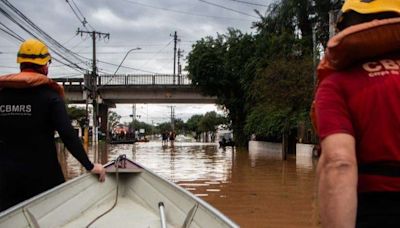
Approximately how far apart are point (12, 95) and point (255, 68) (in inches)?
1200

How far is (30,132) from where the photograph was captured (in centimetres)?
356

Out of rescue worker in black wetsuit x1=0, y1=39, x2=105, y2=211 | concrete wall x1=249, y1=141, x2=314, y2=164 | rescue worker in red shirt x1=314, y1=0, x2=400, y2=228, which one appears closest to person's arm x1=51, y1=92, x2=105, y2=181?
rescue worker in black wetsuit x1=0, y1=39, x2=105, y2=211

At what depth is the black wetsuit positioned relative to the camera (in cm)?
355

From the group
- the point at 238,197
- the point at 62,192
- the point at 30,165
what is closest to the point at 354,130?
the point at 30,165

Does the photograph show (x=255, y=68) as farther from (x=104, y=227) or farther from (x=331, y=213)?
(x=331, y=213)

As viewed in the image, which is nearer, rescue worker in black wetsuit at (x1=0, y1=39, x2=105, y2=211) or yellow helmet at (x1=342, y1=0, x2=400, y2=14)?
yellow helmet at (x1=342, y1=0, x2=400, y2=14)

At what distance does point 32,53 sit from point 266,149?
31379mm

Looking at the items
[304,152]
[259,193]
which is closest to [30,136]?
[259,193]

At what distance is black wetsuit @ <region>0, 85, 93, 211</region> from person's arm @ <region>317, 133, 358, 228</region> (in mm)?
2323

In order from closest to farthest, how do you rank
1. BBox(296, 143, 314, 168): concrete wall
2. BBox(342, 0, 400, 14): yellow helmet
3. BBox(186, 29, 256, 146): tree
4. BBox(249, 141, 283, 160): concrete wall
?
BBox(342, 0, 400, 14): yellow helmet < BBox(296, 143, 314, 168): concrete wall < BBox(249, 141, 283, 160): concrete wall < BBox(186, 29, 256, 146): tree

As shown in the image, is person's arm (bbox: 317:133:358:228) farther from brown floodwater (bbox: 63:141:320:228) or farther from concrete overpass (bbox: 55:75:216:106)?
concrete overpass (bbox: 55:75:216:106)

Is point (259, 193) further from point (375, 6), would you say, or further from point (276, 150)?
point (276, 150)

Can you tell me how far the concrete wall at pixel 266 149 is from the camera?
100 ft

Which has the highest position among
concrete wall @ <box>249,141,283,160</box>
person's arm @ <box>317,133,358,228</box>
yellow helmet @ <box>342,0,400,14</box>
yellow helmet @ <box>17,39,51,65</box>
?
yellow helmet @ <box>17,39,51,65</box>
